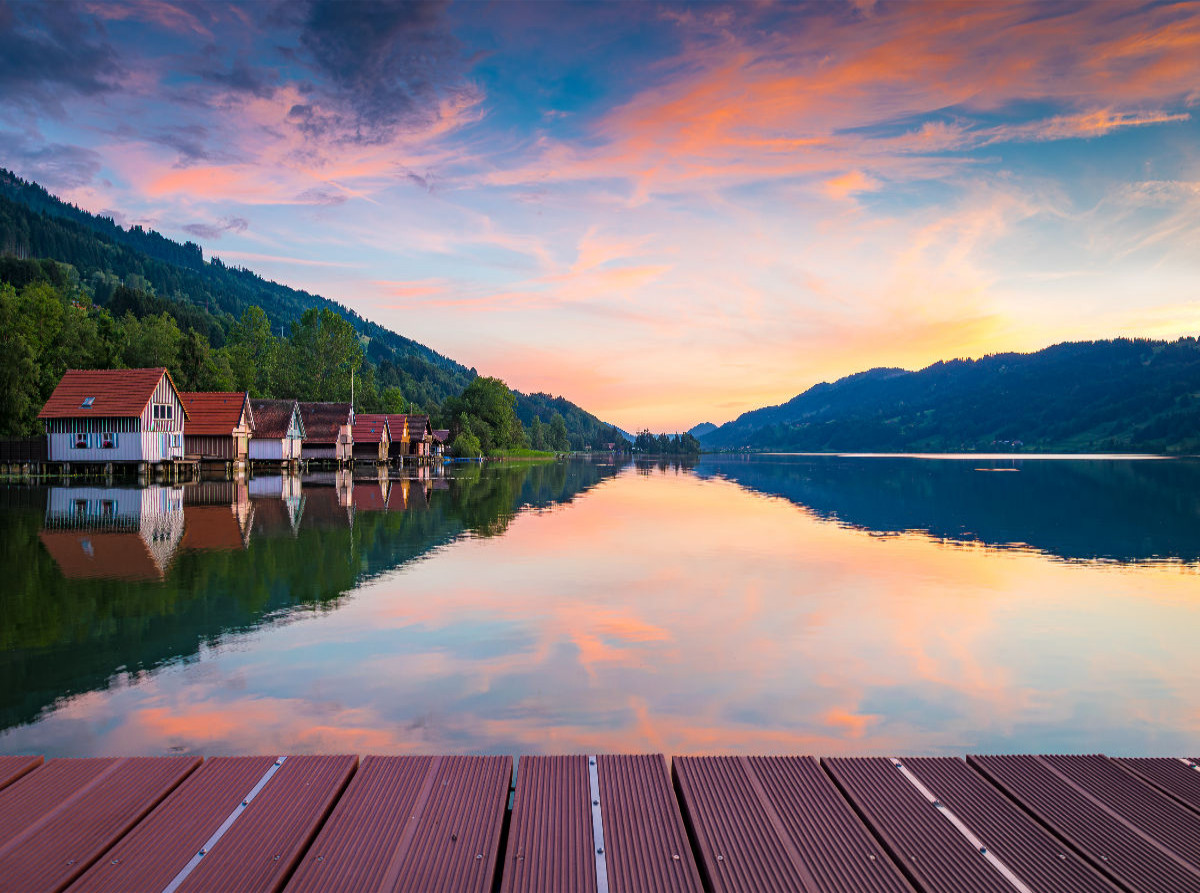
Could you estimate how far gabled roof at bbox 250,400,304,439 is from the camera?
75.7 meters

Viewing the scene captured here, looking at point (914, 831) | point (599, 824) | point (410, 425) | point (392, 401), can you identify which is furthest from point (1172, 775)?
point (392, 401)

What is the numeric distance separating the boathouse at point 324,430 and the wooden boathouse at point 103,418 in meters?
27.5

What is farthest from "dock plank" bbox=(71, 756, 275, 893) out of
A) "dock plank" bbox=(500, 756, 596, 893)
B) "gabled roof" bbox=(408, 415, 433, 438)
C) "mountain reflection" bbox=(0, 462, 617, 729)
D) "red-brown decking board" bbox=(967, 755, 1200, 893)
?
"gabled roof" bbox=(408, 415, 433, 438)

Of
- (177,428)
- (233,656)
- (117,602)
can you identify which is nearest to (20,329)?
(177,428)

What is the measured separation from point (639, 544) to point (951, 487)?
42.1 m

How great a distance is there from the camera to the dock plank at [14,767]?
19.7 ft

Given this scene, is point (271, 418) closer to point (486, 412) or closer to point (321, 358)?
point (321, 358)

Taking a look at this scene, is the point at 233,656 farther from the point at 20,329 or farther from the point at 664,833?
the point at 20,329

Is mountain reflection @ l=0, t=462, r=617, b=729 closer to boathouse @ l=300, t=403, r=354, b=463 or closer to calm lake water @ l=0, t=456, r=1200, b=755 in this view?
calm lake water @ l=0, t=456, r=1200, b=755

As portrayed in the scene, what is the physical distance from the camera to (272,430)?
75938 mm

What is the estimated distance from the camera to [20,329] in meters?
66.4

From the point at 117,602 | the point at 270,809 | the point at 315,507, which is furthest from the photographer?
the point at 315,507

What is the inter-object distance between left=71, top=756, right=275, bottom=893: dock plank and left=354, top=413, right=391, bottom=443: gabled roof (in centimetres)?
9495

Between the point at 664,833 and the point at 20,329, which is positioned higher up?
the point at 20,329
